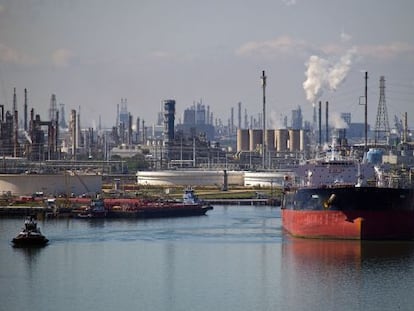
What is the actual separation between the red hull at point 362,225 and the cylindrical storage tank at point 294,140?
2559 inches

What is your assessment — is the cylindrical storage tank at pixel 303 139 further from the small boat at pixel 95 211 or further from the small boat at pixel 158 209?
the small boat at pixel 95 211

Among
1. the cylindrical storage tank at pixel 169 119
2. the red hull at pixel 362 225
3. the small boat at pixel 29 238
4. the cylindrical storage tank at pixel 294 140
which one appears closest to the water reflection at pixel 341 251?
the red hull at pixel 362 225

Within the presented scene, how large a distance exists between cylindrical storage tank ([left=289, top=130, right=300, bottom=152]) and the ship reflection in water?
212 feet

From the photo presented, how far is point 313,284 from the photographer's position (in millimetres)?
22125

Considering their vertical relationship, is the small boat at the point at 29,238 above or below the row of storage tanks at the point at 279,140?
below

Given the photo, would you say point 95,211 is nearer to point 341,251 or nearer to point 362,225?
point 362,225

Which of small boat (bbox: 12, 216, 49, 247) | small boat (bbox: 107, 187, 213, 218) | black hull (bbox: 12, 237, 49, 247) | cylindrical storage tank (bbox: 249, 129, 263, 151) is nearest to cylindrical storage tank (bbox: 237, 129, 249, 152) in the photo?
cylindrical storage tank (bbox: 249, 129, 263, 151)

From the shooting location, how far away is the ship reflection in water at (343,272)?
20.5 metres

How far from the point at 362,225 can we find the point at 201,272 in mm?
6313

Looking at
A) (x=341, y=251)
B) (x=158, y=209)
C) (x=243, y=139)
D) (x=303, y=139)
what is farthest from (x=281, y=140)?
(x=341, y=251)

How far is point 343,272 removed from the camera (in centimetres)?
2358

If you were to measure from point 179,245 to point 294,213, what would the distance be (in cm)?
392

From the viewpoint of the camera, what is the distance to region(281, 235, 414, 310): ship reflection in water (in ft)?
67.2

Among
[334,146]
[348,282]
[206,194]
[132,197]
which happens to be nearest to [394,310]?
[348,282]
